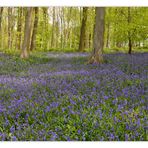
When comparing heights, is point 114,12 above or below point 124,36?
above

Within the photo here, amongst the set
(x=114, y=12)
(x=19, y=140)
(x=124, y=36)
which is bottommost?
(x=19, y=140)

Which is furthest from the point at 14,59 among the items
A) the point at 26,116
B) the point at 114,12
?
the point at 26,116

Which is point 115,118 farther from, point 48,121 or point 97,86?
point 97,86

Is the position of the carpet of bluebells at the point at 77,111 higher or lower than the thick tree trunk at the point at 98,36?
lower

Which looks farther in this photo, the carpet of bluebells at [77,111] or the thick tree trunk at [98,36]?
the thick tree trunk at [98,36]

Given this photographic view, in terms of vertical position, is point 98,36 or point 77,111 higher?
point 98,36

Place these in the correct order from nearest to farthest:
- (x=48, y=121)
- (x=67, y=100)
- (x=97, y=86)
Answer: (x=48, y=121), (x=67, y=100), (x=97, y=86)

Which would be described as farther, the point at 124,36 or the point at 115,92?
the point at 124,36

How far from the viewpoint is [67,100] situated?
15.0ft

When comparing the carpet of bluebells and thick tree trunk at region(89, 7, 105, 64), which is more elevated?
thick tree trunk at region(89, 7, 105, 64)

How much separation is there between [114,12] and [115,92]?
339 inches

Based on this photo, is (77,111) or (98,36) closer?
(77,111)

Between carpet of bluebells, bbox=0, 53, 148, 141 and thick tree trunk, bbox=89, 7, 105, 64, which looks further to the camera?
thick tree trunk, bbox=89, 7, 105, 64
